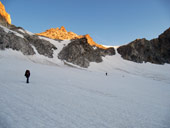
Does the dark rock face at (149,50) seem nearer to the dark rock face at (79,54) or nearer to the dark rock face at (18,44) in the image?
the dark rock face at (79,54)

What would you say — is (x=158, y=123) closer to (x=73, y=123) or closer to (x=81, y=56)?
(x=73, y=123)

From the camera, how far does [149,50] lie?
9406cm

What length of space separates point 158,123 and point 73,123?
14.0ft

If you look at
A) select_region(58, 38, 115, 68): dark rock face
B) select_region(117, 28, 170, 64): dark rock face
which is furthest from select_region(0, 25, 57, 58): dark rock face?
select_region(117, 28, 170, 64): dark rock face

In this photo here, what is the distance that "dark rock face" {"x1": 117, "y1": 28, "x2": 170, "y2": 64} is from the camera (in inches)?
3489

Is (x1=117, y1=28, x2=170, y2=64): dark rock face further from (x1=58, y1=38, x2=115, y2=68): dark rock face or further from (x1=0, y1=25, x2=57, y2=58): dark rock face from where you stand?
(x1=0, y1=25, x2=57, y2=58): dark rock face

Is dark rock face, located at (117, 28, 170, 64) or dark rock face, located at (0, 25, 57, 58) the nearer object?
dark rock face, located at (0, 25, 57, 58)

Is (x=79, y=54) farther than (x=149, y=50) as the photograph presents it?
No

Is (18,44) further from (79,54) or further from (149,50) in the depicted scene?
(149,50)

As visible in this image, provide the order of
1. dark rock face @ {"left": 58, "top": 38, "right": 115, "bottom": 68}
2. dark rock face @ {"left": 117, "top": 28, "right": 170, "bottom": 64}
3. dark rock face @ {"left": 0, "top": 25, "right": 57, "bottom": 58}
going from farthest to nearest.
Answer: dark rock face @ {"left": 117, "top": 28, "right": 170, "bottom": 64} < dark rock face @ {"left": 58, "top": 38, "right": 115, "bottom": 68} < dark rock face @ {"left": 0, "top": 25, "right": 57, "bottom": 58}

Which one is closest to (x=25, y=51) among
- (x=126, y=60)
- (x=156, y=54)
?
(x=126, y=60)

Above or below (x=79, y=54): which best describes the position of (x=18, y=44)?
above

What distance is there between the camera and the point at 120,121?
4812 millimetres

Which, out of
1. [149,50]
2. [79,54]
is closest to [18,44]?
[79,54]
